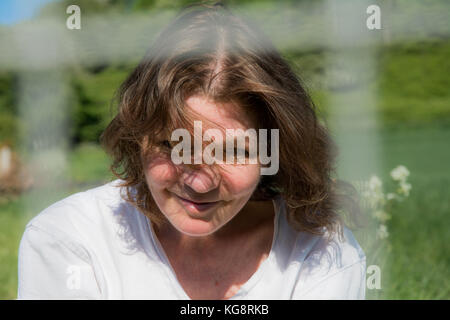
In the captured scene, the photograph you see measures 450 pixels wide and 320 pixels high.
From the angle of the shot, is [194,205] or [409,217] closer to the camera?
[194,205]

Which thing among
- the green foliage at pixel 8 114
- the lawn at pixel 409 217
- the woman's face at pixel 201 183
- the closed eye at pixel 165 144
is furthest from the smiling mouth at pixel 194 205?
the green foliage at pixel 8 114

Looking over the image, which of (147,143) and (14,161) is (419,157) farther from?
(147,143)

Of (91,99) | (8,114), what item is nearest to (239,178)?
(91,99)

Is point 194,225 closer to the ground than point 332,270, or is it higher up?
higher up

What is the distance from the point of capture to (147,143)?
1.13 meters

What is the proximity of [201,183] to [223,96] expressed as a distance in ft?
0.64

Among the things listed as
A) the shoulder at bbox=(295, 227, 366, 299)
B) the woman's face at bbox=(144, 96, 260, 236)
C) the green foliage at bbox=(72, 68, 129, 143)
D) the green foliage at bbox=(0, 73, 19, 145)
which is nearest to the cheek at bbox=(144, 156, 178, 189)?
the woman's face at bbox=(144, 96, 260, 236)

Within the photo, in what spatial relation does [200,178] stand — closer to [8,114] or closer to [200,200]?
[200,200]

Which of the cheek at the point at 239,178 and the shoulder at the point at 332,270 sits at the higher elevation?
the cheek at the point at 239,178

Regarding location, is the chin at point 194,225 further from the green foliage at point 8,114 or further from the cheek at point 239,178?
the green foliage at point 8,114

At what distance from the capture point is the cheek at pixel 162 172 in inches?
43.4

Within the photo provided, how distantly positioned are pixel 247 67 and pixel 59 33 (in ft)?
8.28

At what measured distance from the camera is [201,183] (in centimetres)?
110

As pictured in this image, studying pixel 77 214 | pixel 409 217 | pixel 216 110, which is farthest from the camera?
pixel 409 217
